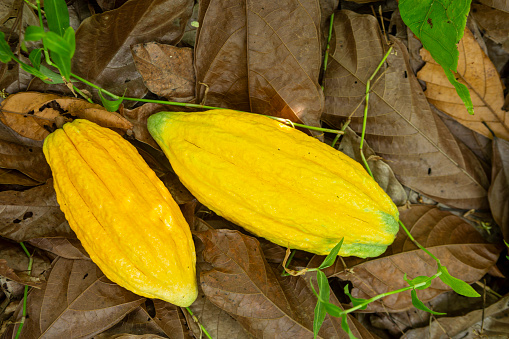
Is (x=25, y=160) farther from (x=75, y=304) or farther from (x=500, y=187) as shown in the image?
(x=500, y=187)

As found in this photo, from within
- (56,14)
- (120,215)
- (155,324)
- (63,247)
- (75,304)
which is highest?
(56,14)

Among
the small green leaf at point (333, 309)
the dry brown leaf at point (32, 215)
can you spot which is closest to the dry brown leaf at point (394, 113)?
the small green leaf at point (333, 309)

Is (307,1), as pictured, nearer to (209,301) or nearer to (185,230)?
(185,230)

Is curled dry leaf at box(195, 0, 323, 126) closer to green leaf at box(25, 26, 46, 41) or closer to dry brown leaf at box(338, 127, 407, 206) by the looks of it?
dry brown leaf at box(338, 127, 407, 206)

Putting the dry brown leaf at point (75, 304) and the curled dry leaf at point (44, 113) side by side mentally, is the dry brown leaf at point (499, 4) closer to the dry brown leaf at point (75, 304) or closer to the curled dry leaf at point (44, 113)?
the curled dry leaf at point (44, 113)

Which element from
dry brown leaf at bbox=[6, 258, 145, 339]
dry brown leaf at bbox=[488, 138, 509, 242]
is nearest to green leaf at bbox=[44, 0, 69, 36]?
dry brown leaf at bbox=[6, 258, 145, 339]

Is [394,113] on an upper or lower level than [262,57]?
lower

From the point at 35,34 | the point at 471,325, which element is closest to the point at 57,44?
the point at 35,34
